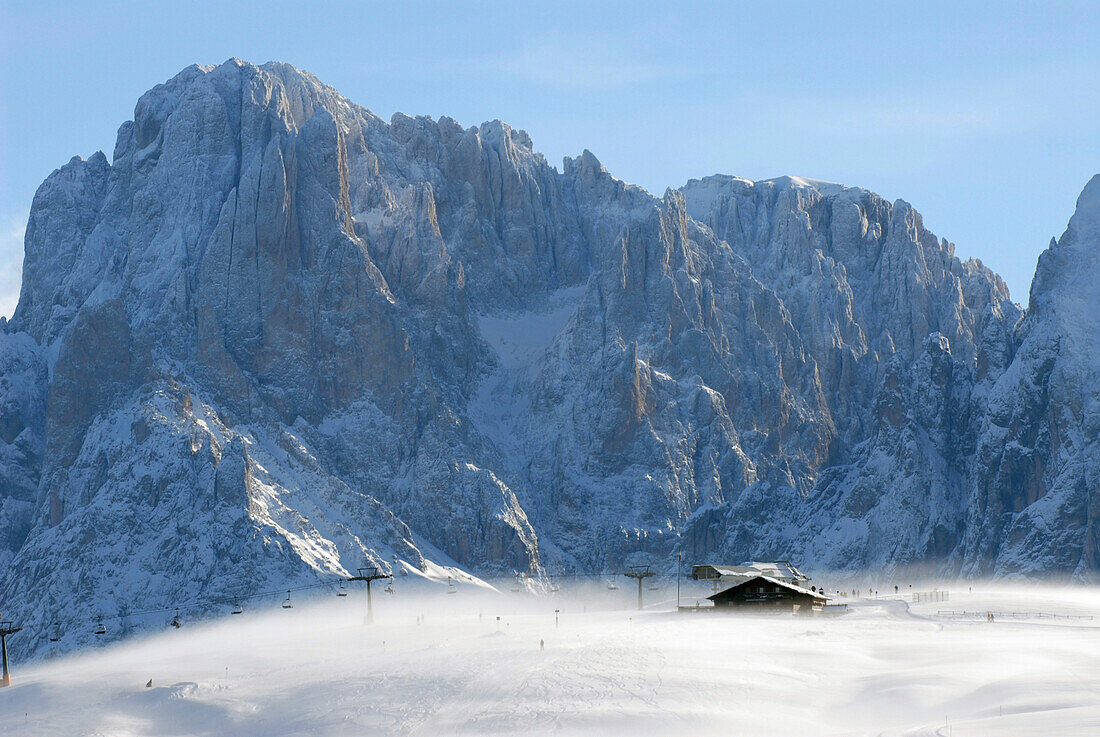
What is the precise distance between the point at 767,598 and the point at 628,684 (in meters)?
48.6

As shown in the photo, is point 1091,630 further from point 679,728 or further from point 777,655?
point 679,728

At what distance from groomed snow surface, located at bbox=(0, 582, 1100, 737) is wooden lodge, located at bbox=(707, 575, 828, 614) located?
776cm

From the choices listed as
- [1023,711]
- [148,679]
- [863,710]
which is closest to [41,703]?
[148,679]

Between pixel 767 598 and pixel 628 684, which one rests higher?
pixel 767 598

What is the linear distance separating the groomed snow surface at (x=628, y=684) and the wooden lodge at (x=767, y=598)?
7.76m

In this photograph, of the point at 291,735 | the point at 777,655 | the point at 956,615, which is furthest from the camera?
the point at 956,615

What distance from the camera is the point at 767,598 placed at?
180375mm

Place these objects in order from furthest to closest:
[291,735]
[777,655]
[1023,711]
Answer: [777,655] → [291,735] → [1023,711]

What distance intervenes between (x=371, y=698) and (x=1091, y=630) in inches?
2527

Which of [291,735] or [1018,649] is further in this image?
[1018,649]

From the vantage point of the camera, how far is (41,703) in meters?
147

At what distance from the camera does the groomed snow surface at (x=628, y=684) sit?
4884 inches

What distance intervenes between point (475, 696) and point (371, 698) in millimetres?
8069

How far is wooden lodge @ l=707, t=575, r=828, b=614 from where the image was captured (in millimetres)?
178875
